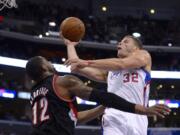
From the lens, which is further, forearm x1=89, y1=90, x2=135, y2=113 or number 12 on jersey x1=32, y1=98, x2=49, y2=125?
number 12 on jersey x1=32, y1=98, x2=49, y2=125

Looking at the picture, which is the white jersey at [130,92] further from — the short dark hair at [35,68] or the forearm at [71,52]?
the short dark hair at [35,68]

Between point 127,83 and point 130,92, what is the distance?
4.8 inches

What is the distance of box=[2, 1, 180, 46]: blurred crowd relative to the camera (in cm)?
2720

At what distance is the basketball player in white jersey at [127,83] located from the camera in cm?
550

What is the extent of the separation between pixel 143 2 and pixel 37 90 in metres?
27.2

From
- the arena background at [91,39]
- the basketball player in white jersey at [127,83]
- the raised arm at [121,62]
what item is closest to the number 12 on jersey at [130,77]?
the basketball player in white jersey at [127,83]

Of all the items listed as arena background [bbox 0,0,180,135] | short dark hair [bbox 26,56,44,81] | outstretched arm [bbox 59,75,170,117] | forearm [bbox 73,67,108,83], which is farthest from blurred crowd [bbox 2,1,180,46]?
outstretched arm [bbox 59,75,170,117]

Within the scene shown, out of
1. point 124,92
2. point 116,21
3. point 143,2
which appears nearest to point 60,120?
point 124,92

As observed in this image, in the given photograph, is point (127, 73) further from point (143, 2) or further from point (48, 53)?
point (143, 2)

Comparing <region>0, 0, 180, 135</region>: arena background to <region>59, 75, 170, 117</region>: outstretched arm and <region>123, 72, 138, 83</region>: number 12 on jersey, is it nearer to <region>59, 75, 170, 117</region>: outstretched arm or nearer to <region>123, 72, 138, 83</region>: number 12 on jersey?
<region>123, 72, 138, 83</region>: number 12 on jersey

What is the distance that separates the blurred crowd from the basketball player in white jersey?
68.7ft

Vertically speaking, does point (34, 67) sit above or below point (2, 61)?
above

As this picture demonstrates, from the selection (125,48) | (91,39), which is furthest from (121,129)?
(91,39)

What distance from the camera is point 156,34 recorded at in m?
29.0
